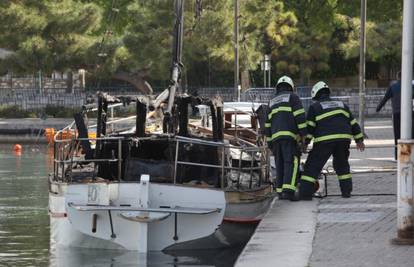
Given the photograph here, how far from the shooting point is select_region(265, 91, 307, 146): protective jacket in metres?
16.2

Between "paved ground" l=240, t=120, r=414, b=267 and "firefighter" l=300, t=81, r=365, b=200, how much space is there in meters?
0.51

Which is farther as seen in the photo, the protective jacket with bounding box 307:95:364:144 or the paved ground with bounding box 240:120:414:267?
the protective jacket with bounding box 307:95:364:144

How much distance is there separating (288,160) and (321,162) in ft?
1.62

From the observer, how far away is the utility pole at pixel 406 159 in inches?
478

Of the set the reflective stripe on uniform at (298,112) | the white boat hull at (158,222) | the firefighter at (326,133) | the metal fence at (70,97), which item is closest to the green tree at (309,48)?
the metal fence at (70,97)

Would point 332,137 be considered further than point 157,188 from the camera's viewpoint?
Yes

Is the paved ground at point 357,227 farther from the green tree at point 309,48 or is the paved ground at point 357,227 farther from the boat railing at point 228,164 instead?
the green tree at point 309,48

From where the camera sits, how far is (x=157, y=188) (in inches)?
594

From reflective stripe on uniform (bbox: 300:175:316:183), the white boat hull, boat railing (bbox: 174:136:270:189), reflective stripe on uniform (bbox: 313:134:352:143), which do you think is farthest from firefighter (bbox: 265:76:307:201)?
the white boat hull

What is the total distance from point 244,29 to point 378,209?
142ft

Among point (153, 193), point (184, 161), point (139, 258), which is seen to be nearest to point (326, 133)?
point (184, 161)

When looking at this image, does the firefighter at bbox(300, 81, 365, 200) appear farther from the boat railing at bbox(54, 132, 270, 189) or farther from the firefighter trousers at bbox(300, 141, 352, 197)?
the boat railing at bbox(54, 132, 270, 189)

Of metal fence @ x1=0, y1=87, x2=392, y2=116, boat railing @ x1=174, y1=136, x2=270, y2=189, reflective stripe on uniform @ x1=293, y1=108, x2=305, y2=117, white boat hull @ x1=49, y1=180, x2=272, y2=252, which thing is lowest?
white boat hull @ x1=49, y1=180, x2=272, y2=252

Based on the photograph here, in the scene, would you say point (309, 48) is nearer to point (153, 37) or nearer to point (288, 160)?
point (153, 37)
